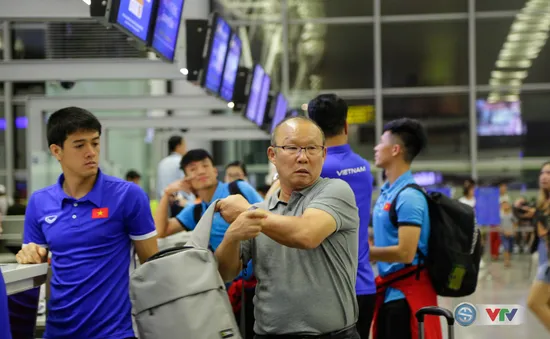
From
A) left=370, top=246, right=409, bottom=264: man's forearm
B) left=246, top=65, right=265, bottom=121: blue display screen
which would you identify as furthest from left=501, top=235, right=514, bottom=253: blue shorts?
left=370, top=246, right=409, bottom=264: man's forearm

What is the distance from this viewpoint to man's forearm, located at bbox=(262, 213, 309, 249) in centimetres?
239

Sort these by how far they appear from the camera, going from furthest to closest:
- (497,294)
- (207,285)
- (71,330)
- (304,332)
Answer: (497,294), (71,330), (304,332), (207,285)

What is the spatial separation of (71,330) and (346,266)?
3.55 feet

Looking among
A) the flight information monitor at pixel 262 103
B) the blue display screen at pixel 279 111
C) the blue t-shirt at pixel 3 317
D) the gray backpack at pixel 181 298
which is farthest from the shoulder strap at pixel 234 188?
the blue display screen at pixel 279 111

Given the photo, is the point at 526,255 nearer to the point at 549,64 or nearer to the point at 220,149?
the point at 549,64

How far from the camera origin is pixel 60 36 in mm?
9375

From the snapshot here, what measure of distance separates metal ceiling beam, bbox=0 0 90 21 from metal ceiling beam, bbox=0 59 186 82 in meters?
1.40

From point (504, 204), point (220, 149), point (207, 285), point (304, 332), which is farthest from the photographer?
point (220, 149)

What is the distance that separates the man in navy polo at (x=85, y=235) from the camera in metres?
3.03

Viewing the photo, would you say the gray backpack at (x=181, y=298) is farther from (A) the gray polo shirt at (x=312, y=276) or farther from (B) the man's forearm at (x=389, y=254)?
(B) the man's forearm at (x=389, y=254)

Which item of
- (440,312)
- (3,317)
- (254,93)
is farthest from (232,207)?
(254,93)

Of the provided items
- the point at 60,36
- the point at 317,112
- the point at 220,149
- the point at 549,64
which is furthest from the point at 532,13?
the point at 317,112

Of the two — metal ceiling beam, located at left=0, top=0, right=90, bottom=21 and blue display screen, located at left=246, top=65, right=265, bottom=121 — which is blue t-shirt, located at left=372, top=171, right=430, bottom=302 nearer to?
metal ceiling beam, located at left=0, top=0, right=90, bottom=21

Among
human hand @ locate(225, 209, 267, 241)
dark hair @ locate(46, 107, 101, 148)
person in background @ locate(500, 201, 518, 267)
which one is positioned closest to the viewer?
human hand @ locate(225, 209, 267, 241)
